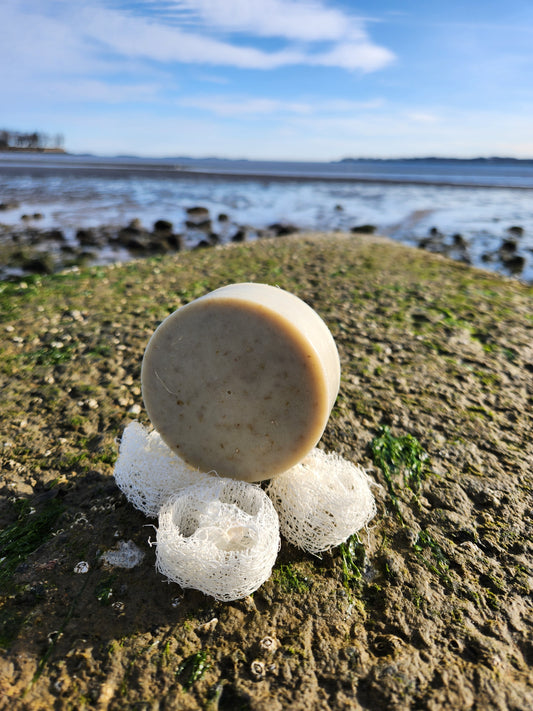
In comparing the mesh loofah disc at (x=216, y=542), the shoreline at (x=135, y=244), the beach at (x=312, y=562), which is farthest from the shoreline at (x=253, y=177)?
the mesh loofah disc at (x=216, y=542)

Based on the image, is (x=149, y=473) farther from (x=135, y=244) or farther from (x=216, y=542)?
(x=135, y=244)

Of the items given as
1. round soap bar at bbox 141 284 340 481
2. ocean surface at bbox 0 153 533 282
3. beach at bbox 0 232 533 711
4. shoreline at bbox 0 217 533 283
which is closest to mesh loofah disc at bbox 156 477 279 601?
beach at bbox 0 232 533 711

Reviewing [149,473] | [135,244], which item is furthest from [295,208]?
[149,473]

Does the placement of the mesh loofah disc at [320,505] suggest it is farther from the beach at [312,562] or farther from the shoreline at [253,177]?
the shoreline at [253,177]

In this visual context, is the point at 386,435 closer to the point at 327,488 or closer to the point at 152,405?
the point at 327,488

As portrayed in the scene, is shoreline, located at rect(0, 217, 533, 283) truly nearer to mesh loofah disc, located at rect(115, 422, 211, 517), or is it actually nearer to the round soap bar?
mesh loofah disc, located at rect(115, 422, 211, 517)

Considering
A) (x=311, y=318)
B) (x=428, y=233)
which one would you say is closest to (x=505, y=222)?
(x=428, y=233)
